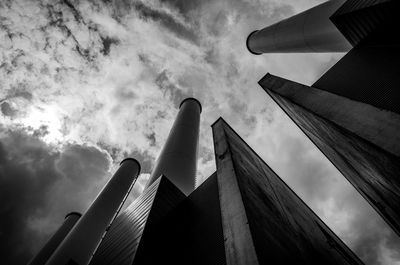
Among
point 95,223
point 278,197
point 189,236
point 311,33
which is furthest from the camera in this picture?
point 95,223

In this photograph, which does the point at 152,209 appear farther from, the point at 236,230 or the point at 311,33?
the point at 311,33

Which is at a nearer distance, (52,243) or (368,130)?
(368,130)

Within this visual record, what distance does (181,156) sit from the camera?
46.9 ft

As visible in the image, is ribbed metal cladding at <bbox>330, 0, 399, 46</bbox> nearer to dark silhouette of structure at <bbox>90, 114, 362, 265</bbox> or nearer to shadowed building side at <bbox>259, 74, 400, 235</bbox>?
shadowed building side at <bbox>259, 74, 400, 235</bbox>

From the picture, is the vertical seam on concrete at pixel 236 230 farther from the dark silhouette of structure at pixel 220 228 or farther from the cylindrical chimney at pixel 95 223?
the cylindrical chimney at pixel 95 223

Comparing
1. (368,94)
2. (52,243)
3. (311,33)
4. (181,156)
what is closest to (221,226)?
(368,94)

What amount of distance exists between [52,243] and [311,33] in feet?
88.7

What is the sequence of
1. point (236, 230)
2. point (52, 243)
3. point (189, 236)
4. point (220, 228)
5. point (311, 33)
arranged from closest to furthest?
point (236, 230) < point (220, 228) < point (189, 236) < point (311, 33) < point (52, 243)

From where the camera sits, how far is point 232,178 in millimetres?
5008

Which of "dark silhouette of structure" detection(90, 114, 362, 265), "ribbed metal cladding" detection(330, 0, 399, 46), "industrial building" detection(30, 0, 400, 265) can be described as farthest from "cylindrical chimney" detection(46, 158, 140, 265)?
"ribbed metal cladding" detection(330, 0, 399, 46)

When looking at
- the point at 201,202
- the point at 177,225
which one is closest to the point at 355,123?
the point at 201,202

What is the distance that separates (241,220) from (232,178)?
4.24ft

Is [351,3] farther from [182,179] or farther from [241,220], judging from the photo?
[182,179]

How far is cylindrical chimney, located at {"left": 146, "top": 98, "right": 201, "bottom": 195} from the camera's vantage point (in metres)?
12.6
